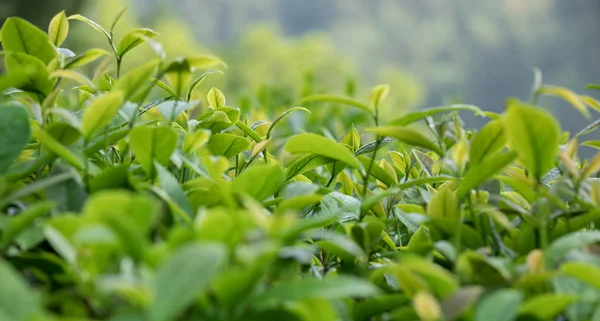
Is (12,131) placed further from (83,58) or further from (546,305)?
(546,305)

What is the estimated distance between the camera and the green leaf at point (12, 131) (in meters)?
0.49

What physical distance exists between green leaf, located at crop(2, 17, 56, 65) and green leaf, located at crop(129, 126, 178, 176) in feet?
0.51

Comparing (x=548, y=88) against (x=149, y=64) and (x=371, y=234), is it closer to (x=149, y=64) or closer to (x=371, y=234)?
(x=371, y=234)

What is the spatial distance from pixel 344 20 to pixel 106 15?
33.0 meters

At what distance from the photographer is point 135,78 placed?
507mm

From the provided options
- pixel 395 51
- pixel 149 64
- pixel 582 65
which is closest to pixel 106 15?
pixel 149 64

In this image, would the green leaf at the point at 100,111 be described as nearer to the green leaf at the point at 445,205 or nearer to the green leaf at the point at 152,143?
the green leaf at the point at 152,143

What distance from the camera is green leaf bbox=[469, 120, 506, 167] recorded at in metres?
0.52

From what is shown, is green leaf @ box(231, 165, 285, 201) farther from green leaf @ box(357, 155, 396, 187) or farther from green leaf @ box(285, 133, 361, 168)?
green leaf @ box(357, 155, 396, 187)

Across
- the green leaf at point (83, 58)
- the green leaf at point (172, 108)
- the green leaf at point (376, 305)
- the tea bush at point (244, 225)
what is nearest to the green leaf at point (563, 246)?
the tea bush at point (244, 225)

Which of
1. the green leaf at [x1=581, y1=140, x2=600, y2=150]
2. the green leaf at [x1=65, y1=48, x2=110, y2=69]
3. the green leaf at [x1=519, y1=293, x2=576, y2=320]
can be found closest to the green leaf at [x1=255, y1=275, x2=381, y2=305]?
the green leaf at [x1=519, y1=293, x2=576, y2=320]

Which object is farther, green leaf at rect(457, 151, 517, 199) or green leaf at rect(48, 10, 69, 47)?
green leaf at rect(48, 10, 69, 47)

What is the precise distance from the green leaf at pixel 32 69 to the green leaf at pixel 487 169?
36 cm

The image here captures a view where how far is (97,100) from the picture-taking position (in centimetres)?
48
